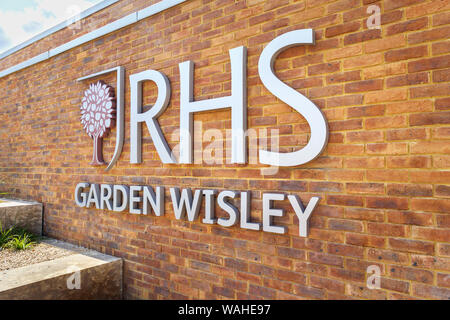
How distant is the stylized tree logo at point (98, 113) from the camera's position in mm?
3207

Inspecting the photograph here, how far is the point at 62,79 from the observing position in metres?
3.89

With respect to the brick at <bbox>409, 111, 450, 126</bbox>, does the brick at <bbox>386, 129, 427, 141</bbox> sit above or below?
below

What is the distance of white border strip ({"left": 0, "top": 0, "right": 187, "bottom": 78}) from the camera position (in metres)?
2.83

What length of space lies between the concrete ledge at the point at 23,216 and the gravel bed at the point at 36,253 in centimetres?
46

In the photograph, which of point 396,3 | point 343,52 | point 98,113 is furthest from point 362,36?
point 98,113

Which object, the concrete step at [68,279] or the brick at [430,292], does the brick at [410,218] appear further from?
the concrete step at [68,279]

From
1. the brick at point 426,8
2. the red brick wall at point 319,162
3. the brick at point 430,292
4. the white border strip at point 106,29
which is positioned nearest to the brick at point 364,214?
the red brick wall at point 319,162

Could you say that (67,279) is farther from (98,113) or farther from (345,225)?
(345,225)

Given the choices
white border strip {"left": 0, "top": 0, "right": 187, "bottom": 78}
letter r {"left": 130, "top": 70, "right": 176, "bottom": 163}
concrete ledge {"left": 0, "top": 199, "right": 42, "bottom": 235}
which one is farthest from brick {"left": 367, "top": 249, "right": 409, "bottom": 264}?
concrete ledge {"left": 0, "top": 199, "right": 42, "bottom": 235}

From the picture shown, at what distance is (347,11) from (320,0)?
0.21m

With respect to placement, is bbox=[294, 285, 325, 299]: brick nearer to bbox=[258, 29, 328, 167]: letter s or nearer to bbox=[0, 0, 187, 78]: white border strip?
bbox=[258, 29, 328, 167]: letter s

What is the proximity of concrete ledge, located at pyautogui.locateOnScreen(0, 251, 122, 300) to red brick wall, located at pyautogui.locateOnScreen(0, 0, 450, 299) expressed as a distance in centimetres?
16
